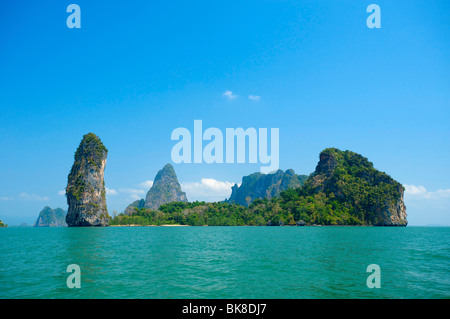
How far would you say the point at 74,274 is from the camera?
911 inches

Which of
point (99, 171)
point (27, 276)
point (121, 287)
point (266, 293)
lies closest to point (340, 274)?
point (266, 293)

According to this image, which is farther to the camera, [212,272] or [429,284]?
[212,272]

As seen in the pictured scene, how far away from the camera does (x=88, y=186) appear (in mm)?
172375

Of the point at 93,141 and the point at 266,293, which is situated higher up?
the point at 93,141

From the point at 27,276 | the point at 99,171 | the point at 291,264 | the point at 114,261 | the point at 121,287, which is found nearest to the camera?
the point at 121,287

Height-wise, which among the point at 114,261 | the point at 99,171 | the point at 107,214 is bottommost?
the point at 107,214

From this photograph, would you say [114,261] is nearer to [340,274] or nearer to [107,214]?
[340,274]

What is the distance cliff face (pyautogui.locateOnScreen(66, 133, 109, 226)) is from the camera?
6668 inches

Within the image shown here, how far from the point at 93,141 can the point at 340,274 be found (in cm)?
18476

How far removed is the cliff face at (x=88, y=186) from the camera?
169375 millimetres
